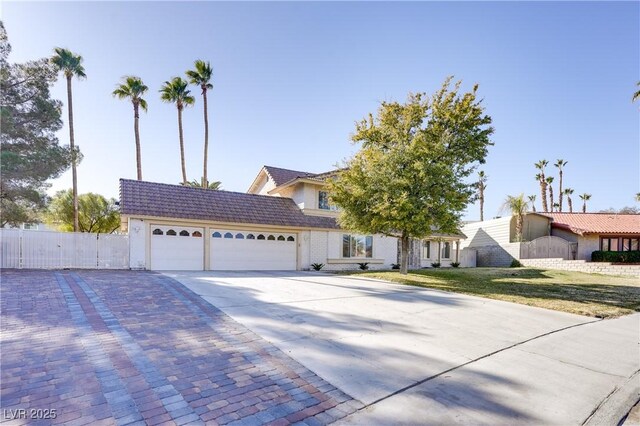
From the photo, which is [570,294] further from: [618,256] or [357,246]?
[618,256]

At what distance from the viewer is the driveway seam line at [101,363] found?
10.9 ft

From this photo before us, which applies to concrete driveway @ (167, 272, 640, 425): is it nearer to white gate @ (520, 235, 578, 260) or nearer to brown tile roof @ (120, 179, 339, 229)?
brown tile roof @ (120, 179, 339, 229)

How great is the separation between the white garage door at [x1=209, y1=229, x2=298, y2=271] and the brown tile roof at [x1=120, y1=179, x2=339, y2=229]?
3.04 feet

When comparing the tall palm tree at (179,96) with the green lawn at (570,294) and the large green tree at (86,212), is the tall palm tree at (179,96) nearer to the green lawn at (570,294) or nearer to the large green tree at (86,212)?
the large green tree at (86,212)

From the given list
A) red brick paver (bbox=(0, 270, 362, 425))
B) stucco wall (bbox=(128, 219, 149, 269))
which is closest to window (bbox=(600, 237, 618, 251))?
red brick paver (bbox=(0, 270, 362, 425))

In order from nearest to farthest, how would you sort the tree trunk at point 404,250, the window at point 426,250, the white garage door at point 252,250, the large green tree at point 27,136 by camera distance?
1. the tree trunk at point 404,250
2. the large green tree at point 27,136
3. the white garage door at point 252,250
4. the window at point 426,250

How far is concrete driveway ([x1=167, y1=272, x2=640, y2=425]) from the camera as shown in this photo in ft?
11.7

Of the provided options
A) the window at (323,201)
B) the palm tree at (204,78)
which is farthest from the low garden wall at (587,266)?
the palm tree at (204,78)

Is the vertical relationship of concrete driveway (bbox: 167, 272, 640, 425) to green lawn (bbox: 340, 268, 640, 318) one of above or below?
above

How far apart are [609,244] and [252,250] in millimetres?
29308

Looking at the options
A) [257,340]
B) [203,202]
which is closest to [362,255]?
[203,202]

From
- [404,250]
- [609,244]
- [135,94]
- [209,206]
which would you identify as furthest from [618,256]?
[135,94]

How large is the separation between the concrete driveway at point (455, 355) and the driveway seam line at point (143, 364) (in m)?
1.70

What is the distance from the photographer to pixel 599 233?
25844mm
